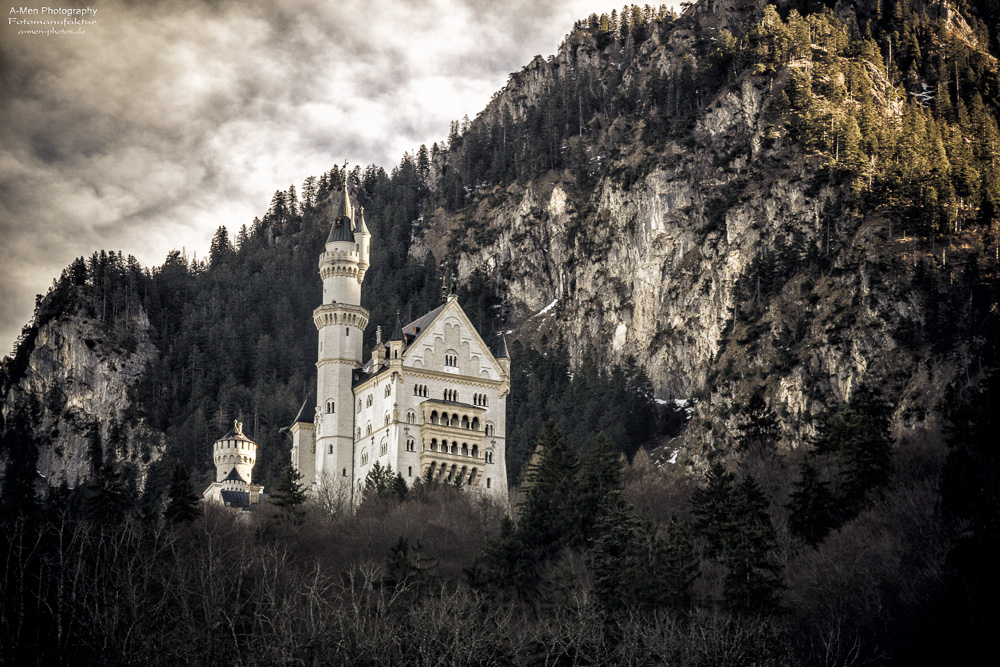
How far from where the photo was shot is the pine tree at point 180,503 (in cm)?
6669

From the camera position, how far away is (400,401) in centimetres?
9388

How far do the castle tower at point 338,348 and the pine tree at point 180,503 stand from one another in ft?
91.3

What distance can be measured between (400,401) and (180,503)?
28125 millimetres

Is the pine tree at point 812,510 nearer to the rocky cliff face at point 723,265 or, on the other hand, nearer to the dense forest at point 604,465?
the dense forest at point 604,465

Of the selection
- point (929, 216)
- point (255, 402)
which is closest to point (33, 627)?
point (929, 216)

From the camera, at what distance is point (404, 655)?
136 ft

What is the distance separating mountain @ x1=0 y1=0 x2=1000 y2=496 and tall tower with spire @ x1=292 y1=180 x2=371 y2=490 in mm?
22714

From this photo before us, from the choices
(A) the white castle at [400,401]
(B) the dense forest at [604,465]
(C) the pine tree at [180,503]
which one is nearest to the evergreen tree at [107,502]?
(B) the dense forest at [604,465]

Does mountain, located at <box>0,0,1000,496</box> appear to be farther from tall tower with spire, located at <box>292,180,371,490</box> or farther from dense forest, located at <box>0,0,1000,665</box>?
tall tower with spire, located at <box>292,180,371,490</box>

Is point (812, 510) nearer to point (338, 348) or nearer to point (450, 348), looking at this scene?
point (450, 348)

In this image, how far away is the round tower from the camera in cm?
10726

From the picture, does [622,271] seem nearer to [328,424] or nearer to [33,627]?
[328,424]

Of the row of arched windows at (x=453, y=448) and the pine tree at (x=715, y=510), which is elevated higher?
the row of arched windows at (x=453, y=448)

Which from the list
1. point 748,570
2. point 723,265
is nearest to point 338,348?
point 723,265
